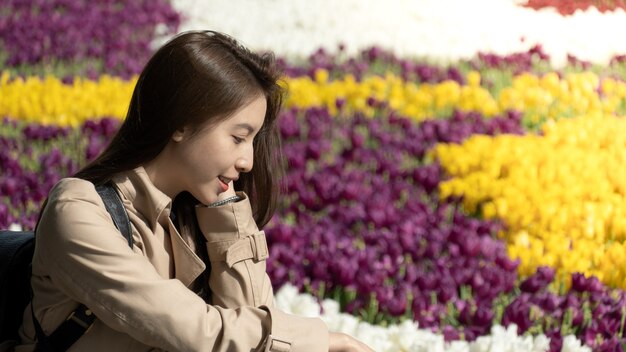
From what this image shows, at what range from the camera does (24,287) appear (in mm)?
2592

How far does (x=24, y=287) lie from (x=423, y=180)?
2.77m

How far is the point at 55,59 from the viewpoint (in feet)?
25.7

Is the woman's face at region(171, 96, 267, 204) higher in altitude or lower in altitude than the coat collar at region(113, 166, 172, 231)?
higher

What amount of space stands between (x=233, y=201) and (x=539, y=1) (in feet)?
24.7

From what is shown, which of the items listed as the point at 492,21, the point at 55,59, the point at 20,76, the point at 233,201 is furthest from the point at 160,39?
the point at 233,201

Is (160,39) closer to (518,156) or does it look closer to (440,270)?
(518,156)

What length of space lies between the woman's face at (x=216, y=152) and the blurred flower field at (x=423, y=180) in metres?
0.90

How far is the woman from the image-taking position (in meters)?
2.36

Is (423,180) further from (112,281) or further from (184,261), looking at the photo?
(112,281)

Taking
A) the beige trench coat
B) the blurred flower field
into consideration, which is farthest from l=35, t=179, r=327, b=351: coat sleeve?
the blurred flower field

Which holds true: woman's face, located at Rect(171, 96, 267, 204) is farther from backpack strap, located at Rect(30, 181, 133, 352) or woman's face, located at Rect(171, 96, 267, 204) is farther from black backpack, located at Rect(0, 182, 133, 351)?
backpack strap, located at Rect(30, 181, 133, 352)

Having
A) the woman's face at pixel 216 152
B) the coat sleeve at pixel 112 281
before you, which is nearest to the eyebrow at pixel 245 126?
the woman's face at pixel 216 152

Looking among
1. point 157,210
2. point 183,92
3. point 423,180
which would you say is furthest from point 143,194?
point 423,180

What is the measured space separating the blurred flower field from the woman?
72 cm
